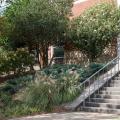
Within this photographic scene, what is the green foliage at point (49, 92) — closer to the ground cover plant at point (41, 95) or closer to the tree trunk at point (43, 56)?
the ground cover plant at point (41, 95)

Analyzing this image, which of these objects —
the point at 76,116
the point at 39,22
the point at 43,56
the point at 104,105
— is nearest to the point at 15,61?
the point at 43,56

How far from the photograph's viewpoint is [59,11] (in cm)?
2373

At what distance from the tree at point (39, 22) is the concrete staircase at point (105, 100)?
6.09 meters

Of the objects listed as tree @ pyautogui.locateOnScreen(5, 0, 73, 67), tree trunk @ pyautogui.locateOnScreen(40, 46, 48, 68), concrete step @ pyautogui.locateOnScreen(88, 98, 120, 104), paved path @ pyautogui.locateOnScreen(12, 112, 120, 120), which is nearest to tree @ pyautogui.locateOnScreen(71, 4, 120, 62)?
tree @ pyautogui.locateOnScreen(5, 0, 73, 67)

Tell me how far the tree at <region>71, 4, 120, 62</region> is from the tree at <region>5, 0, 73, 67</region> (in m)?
1.04

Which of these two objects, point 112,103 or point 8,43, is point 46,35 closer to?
point 8,43

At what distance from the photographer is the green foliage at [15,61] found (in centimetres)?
2302

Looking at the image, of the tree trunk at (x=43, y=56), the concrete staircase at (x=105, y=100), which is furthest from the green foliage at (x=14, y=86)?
the tree trunk at (x=43, y=56)

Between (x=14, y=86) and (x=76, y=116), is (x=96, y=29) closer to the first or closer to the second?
(x=14, y=86)

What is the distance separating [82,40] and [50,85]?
6.33 m

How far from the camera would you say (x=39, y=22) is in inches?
898

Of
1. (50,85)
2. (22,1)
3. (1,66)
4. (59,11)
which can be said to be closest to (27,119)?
(50,85)

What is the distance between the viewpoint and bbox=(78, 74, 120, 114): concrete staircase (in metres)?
15.9

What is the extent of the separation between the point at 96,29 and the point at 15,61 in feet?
15.8
